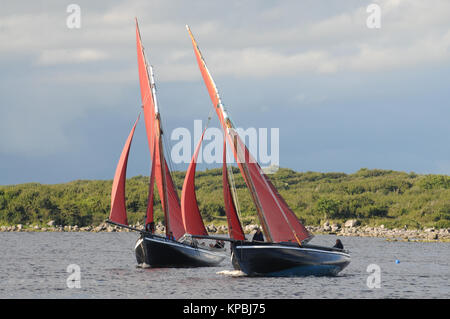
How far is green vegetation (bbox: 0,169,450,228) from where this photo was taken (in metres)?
112

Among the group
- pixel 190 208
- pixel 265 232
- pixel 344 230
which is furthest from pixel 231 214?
pixel 344 230

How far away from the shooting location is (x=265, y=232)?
4462cm

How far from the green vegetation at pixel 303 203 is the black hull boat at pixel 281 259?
194 feet

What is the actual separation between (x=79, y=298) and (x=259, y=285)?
978 centimetres

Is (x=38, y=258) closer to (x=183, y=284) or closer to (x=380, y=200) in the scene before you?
(x=183, y=284)

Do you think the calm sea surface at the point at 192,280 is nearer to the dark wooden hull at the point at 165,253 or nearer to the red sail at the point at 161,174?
the dark wooden hull at the point at 165,253

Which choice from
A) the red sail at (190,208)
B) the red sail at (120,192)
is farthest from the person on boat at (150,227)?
the red sail at (190,208)

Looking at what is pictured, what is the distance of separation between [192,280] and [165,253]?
600 cm

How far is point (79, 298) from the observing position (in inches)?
1483

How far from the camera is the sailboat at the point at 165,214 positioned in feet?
160

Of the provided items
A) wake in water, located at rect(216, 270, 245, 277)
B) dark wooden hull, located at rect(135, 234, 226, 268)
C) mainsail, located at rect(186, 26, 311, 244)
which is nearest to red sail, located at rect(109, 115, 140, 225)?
dark wooden hull, located at rect(135, 234, 226, 268)

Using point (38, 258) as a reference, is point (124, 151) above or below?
above

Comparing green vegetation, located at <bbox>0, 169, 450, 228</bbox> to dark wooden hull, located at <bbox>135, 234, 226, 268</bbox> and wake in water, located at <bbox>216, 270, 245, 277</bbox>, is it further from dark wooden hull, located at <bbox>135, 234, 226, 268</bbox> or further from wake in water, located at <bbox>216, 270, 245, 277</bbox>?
wake in water, located at <bbox>216, 270, 245, 277</bbox>
